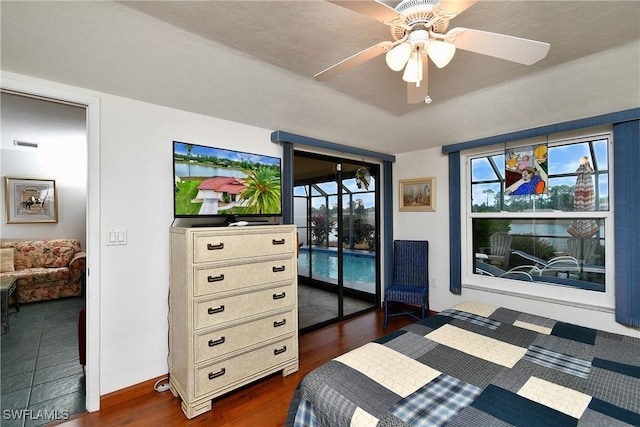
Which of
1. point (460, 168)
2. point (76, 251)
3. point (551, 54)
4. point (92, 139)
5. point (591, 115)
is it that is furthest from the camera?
point (76, 251)

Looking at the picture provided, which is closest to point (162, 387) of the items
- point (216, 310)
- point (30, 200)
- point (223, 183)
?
point (216, 310)

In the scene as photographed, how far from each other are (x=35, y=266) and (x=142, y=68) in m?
4.59

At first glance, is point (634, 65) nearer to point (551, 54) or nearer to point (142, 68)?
point (551, 54)

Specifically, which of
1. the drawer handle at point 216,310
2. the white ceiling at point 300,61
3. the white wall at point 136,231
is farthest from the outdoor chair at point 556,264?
the white wall at point 136,231

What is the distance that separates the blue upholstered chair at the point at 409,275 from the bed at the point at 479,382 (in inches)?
60.6

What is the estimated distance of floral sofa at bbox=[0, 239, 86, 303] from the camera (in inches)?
159

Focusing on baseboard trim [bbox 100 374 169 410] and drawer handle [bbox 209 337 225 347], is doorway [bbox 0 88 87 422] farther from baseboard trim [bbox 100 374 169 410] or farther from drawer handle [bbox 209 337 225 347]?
drawer handle [bbox 209 337 225 347]

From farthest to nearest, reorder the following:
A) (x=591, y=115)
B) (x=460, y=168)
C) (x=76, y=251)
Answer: (x=76, y=251), (x=460, y=168), (x=591, y=115)

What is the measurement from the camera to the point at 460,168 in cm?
331

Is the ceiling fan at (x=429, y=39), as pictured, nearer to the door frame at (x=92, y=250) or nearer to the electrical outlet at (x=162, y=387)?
the door frame at (x=92, y=250)

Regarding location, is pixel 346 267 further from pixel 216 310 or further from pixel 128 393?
pixel 128 393

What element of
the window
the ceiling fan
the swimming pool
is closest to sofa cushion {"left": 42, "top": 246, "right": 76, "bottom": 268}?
the swimming pool

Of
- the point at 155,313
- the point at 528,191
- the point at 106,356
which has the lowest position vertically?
the point at 106,356

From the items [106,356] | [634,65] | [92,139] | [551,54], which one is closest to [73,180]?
[92,139]
